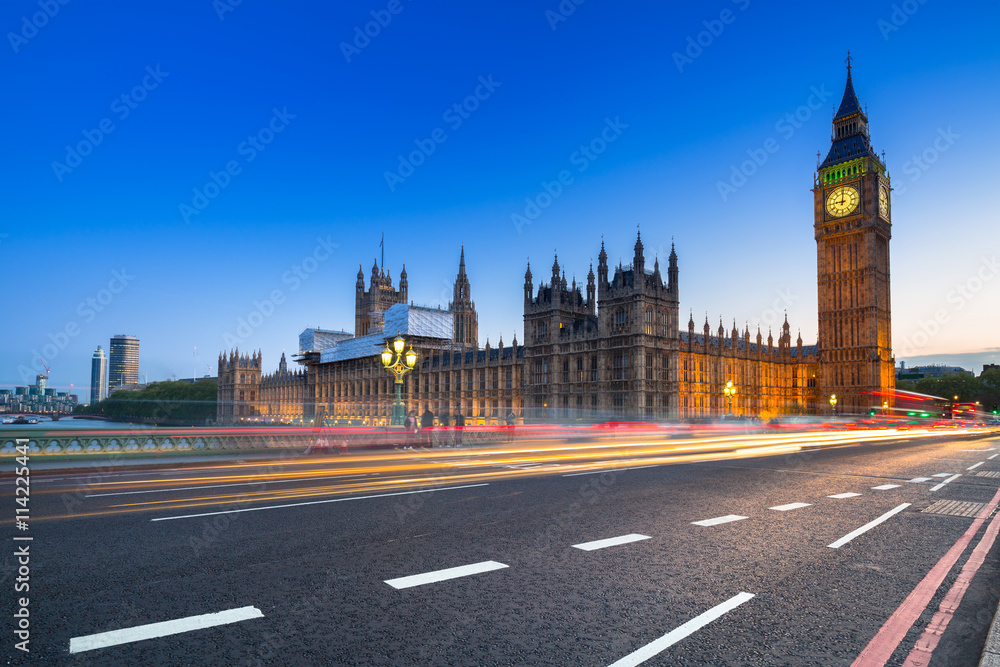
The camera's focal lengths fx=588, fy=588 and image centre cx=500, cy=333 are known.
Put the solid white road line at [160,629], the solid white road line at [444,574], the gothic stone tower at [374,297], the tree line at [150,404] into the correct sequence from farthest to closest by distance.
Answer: the gothic stone tower at [374,297] → the tree line at [150,404] → the solid white road line at [444,574] → the solid white road line at [160,629]

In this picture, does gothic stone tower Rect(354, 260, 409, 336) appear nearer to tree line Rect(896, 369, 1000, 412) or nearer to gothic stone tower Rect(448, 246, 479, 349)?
gothic stone tower Rect(448, 246, 479, 349)

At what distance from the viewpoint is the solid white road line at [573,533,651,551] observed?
711 centimetres

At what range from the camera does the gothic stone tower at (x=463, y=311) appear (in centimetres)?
11350

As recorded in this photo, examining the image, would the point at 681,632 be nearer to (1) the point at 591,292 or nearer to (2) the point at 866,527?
(2) the point at 866,527

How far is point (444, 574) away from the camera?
5.89 meters

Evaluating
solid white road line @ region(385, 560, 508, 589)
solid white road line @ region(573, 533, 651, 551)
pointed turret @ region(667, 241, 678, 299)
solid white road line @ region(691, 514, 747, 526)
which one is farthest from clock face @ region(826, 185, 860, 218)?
solid white road line @ region(385, 560, 508, 589)

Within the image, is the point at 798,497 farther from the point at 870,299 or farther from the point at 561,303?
the point at 870,299

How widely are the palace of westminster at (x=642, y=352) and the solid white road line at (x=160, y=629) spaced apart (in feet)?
127

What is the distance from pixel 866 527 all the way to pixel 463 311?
10752 cm

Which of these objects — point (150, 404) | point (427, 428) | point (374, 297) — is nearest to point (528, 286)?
point (427, 428)

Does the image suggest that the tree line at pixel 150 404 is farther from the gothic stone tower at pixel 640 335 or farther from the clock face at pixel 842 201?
the clock face at pixel 842 201

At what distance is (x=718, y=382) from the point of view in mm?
64625

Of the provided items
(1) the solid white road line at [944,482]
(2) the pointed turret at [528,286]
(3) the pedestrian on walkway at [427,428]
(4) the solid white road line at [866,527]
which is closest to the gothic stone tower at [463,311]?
(2) the pointed turret at [528,286]

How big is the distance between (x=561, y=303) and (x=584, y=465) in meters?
49.6
